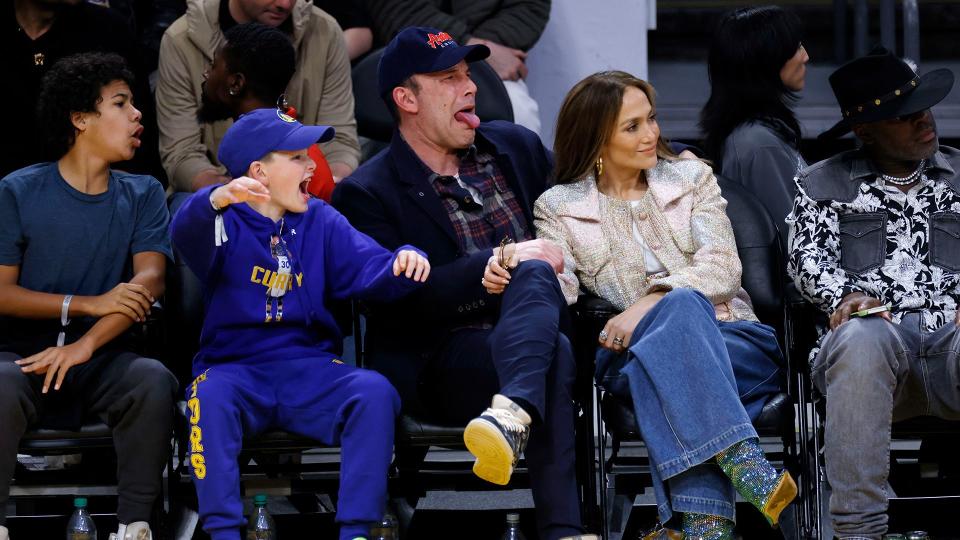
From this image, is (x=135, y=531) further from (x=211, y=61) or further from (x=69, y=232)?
(x=211, y=61)

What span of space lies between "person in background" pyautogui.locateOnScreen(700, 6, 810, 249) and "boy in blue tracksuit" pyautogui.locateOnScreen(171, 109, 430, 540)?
1507 mm

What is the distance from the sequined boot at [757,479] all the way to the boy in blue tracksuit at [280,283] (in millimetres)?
901

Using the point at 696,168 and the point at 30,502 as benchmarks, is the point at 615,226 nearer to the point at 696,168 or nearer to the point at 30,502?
the point at 696,168

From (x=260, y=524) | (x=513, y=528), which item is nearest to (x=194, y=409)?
(x=260, y=524)

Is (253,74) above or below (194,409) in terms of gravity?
above

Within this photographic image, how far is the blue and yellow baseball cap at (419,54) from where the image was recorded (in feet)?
16.1

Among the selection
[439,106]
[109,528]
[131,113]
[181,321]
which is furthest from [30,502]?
[439,106]

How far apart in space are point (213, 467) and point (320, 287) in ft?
2.16

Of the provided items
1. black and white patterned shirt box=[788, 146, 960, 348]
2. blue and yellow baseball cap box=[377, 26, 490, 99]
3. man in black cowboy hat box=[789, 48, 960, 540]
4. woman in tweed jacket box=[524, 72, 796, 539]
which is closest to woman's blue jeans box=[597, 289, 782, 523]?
woman in tweed jacket box=[524, 72, 796, 539]

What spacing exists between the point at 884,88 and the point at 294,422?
6.41ft

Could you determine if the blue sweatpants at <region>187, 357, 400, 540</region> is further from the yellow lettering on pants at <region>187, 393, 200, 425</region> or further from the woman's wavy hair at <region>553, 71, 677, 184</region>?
the woman's wavy hair at <region>553, 71, 677, 184</region>

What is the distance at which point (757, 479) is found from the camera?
4152 mm

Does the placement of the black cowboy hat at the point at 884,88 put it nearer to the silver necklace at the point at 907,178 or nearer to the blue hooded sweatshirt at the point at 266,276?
the silver necklace at the point at 907,178

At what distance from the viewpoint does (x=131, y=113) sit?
4.93 m
